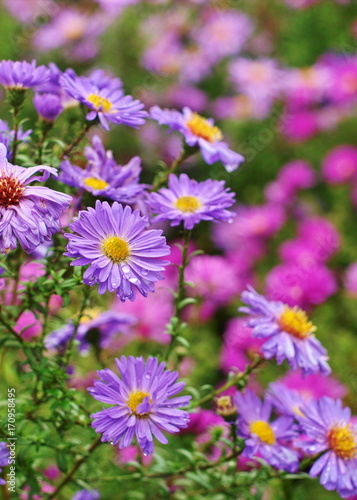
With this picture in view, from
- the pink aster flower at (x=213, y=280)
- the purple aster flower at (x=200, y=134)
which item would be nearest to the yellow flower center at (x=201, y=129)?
the purple aster flower at (x=200, y=134)

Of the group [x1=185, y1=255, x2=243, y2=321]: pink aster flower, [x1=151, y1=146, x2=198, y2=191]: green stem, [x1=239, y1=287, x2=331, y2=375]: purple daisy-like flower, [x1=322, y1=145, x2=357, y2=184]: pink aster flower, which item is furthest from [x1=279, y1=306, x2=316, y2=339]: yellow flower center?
[x1=322, y1=145, x2=357, y2=184]: pink aster flower

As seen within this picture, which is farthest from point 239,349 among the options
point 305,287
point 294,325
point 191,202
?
point 191,202

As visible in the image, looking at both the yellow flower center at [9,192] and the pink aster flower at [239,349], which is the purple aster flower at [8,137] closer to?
the yellow flower center at [9,192]

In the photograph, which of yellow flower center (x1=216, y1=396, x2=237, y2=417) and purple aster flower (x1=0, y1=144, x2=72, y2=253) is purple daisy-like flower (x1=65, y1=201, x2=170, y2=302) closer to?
purple aster flower (x1=0, y1=144, x2=72, y2=253)

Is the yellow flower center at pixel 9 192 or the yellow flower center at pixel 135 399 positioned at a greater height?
the yellow flower center at pixel 9 192

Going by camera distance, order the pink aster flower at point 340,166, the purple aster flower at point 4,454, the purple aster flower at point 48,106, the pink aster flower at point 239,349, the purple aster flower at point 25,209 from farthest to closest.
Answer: the pink aster flower at point 340,166
the pink aster flower at point 239,349
the purple aster flower at point 48,106
the purple aster flower at point 4,454
the purple aster flower at point 25,209

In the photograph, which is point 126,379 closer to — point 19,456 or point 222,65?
point 19,456

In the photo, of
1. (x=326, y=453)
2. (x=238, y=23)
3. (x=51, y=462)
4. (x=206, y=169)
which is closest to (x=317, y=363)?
(x=326, y=453)

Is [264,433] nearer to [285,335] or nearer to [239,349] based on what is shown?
[285,335]
